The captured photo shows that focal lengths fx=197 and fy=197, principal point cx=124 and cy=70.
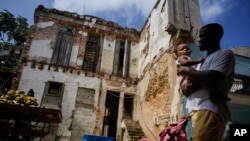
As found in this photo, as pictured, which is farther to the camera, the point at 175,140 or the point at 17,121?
the point at 17,121

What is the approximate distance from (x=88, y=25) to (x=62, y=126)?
23.4 ft

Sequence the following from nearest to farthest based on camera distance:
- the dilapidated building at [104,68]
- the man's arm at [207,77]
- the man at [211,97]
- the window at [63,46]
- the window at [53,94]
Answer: the man at [211,97]
the man's arm at [207,77]
the dilapidated building at [104,68]
the window at [53,94]
the window at [63,46]

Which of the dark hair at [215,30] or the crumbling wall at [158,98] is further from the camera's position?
the crumbling wall at [158,98]

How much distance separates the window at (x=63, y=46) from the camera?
41.5 feet

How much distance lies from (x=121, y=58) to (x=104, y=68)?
1.66 meters

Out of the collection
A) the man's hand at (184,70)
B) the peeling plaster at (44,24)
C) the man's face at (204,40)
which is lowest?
the man's hand at (184,70)

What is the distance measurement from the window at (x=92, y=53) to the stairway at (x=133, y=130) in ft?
13.7

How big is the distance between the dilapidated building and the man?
6227 millimetres

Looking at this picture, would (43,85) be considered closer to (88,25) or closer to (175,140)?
(88,25)

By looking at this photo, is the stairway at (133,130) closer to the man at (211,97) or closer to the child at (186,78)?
the child at (186,78)

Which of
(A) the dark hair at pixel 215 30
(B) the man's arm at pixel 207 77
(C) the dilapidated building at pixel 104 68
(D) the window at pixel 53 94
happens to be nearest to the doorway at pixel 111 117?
(C) the dilapidated building at pixel 104 68

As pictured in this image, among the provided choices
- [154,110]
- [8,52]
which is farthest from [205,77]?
[154,110]

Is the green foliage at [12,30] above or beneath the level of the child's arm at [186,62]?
above

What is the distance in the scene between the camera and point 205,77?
1.64 m
